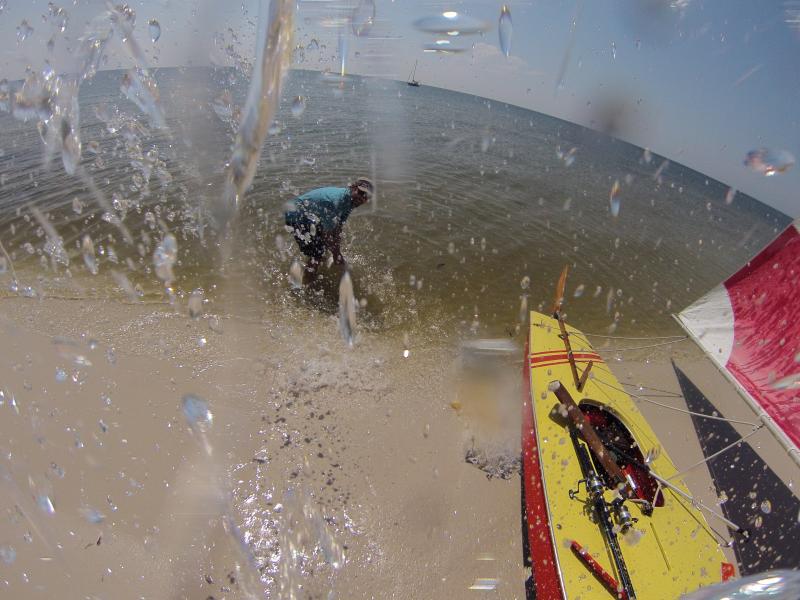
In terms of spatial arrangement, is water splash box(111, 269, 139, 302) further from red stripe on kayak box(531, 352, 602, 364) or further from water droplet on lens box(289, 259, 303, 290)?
red stripe on kayak box(531, 352, 602, 364)

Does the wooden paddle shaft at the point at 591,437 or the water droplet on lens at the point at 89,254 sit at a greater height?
the water droplet on lens at the point at 89,254

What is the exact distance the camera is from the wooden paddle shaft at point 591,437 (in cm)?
425

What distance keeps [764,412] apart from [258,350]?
7.40m

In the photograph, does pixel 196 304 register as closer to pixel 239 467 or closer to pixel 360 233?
pixel 239 467

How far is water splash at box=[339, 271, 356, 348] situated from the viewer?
674cm

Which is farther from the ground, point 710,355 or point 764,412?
point 710,355

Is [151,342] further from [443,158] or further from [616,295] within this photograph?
[443,158]

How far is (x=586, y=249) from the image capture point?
14320 millimetres

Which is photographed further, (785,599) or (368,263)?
(368,263)

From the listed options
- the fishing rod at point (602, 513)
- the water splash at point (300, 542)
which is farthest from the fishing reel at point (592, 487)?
the water splash at point (300, 542)

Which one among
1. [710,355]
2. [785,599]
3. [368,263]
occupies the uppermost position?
[368,263]

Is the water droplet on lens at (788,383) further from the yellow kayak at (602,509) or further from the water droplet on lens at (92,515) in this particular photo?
the water droplet on lens at (92,515)

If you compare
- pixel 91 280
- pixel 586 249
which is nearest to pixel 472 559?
pixel 91 280

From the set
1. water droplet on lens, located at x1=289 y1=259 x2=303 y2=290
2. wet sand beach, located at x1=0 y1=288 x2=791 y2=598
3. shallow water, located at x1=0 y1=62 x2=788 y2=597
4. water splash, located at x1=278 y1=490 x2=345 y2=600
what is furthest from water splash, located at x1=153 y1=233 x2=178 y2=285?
water splash, located at x1=278 y1=490 x2=345 y2=600
